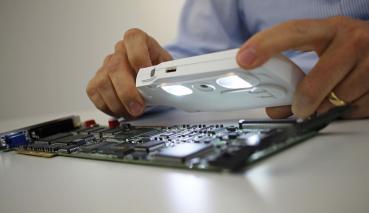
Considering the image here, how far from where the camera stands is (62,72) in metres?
2.00

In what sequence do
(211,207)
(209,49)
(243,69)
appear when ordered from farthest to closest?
(209,49) → (243,69) → (211,207)

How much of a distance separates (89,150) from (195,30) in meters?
0.73

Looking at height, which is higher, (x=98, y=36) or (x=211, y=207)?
(x=98, y=36)

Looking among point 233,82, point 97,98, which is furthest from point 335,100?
point 97,98

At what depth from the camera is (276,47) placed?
40 cm

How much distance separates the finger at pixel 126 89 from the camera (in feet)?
2.14

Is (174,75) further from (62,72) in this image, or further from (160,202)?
(62,72)

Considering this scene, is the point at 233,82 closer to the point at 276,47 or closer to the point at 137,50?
the point at 276,47

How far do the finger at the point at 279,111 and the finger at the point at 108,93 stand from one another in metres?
0.32

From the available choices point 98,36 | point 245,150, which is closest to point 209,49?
point 245,150

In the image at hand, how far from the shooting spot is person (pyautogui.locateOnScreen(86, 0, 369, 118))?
44 cm

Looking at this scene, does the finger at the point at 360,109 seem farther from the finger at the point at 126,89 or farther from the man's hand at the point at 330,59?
the finger at the point at 126,89

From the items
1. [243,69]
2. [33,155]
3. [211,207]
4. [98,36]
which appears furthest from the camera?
[98,36]

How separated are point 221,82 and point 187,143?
107 millimetres
